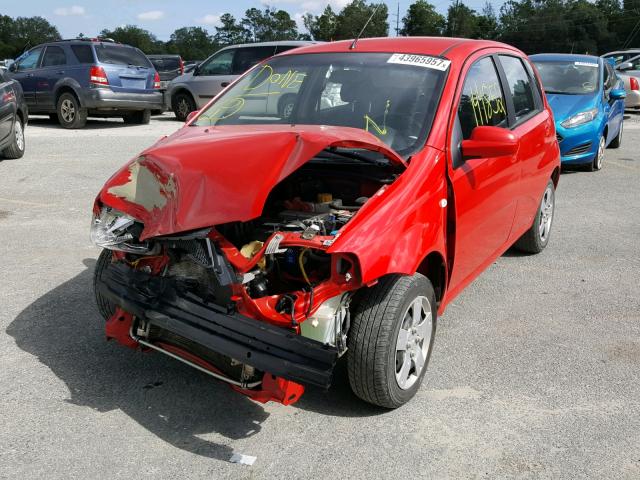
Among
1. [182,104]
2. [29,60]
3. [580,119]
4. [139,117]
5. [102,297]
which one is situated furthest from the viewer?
[182,104]

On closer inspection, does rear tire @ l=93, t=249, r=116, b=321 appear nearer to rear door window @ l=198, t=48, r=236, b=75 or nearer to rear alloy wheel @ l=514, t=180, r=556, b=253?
rear alloy wheel @ l=514, t=180, r=556, b=253

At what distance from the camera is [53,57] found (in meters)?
15.1

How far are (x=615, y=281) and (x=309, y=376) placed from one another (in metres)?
3.62

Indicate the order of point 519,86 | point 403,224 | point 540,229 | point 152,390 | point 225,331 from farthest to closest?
point 540,229
point 519,86
point 152,390
point 403,224
point 225,331

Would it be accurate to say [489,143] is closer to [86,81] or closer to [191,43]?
[86,81]

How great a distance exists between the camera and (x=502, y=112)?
190 inches

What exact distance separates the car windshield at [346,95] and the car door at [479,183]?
239mm

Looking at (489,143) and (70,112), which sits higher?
(489,143)

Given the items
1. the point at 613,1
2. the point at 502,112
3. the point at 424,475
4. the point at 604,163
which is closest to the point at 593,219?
the point at 502,112

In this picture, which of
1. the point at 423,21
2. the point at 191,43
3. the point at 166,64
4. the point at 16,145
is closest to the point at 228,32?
the point at 191,43

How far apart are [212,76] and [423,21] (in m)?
54.8

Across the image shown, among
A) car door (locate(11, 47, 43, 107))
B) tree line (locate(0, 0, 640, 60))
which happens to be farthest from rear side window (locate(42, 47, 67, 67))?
tree line (locate(0, 0, 640, 60))

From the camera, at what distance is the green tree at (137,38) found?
7862 cm

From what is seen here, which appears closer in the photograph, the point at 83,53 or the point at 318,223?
the point at 318,223
